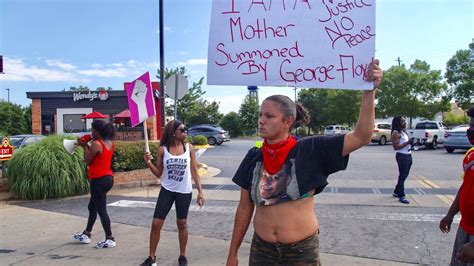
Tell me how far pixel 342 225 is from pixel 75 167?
6.24 m

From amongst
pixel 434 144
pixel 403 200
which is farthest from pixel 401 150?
pixel 434 144

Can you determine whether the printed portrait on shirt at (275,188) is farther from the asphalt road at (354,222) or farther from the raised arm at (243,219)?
the asphalt road at (354,222)

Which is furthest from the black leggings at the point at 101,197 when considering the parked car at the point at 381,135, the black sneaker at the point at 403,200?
the parked car at the point at 381,135

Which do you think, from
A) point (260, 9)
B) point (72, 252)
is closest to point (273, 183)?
point (260, 9)

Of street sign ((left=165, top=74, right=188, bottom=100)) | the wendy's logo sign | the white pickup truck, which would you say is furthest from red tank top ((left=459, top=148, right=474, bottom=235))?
the wendy's logo sign

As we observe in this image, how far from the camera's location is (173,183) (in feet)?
16.2

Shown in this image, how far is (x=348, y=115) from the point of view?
4809 centimetres

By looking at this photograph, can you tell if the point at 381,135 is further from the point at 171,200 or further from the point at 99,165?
the point at 171,200

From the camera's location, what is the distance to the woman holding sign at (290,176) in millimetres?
2625

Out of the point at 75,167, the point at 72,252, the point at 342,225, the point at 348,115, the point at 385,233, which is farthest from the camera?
the point at 348,115

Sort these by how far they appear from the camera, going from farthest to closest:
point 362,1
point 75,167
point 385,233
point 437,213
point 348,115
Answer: point 348,115, point 75,167, point 437,213, point 385,233, point 362,1

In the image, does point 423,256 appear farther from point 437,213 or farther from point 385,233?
point 437,213

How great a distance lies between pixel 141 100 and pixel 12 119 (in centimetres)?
5004

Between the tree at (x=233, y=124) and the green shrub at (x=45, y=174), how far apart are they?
148 ft
